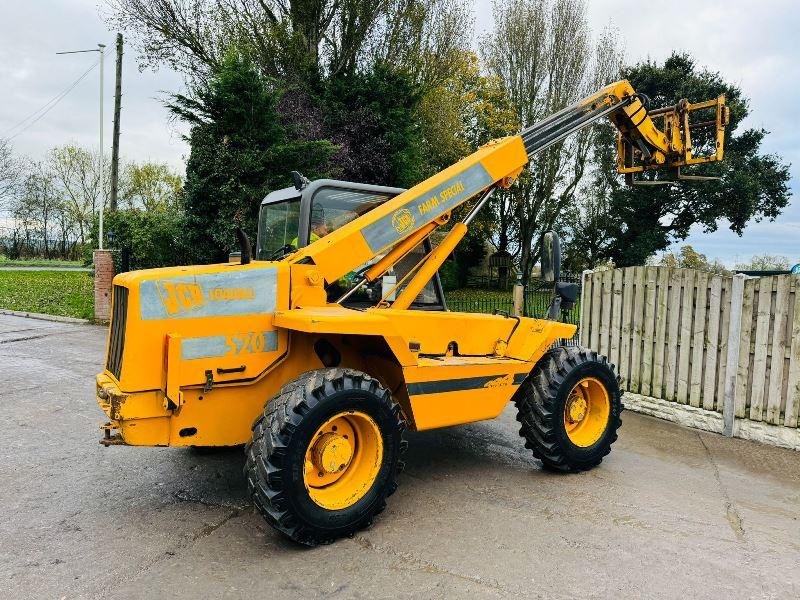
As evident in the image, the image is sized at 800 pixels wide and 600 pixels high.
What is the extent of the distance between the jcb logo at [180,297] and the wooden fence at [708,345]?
18.4 ft

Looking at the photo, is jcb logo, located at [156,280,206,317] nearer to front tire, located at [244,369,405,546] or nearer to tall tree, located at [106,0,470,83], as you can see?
front tire, located at [244,369,405,546]

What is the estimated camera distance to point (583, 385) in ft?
17.0

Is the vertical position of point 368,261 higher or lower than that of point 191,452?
higher

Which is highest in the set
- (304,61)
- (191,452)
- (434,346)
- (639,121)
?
(304,61)

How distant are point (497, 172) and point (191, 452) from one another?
12.0ft

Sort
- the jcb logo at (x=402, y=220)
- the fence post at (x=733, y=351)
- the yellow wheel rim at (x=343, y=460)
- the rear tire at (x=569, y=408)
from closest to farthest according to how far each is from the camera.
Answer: the yellow wheel rim at (x=343, y=460)
the jcb logo at (x=402, y=220)
the rear tire at (x=569, y=408)
the fence post at (x=733, y=351)

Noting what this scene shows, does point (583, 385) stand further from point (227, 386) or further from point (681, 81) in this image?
point (681, 81)

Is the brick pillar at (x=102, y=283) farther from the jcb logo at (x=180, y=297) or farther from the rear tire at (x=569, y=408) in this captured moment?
the rear tire at (x=569, y=408)

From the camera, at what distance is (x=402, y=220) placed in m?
4.42

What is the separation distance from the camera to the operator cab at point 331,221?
4582 millimetres

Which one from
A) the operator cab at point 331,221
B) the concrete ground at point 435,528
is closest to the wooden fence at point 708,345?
the concrete ground at point 435,528

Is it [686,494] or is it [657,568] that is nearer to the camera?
[657,568]

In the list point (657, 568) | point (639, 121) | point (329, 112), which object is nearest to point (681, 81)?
point (329, 112)

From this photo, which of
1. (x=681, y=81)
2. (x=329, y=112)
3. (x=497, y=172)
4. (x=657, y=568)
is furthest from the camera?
(x=681, y=81)
